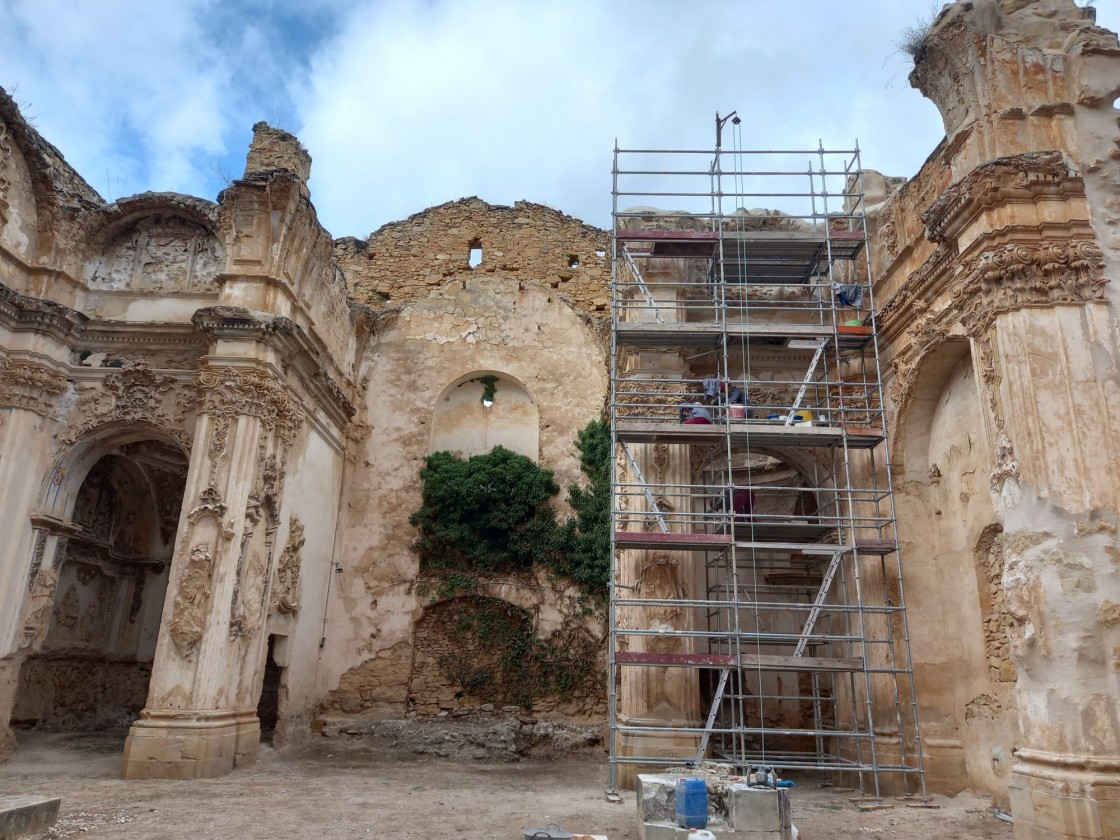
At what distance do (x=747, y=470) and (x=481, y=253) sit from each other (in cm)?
833

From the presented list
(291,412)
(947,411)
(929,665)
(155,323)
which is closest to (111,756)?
(291,412)

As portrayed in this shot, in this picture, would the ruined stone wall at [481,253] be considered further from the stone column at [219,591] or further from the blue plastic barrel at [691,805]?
the blue plastic barrel at [691,805]

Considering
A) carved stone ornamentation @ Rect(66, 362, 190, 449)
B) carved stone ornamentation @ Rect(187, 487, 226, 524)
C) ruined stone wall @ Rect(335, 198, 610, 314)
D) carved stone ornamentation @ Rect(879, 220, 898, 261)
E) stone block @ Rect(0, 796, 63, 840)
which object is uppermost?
ruined stone wall @ Rect(335, 198, 610, 314)

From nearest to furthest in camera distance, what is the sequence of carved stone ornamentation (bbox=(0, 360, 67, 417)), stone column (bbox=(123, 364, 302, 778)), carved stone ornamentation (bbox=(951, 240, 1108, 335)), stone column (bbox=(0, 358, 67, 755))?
carved stone ornamentation (bbox=(951, 240, 1108, 335)) < stone column (bbox=(123, 364, 302, 778)) < stone column (bbox=(0, 358, 67, 755)) < carved stone ornamentation (bbox=(0, 360, 67, 417))

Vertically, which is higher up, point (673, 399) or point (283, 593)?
point (673, 399)

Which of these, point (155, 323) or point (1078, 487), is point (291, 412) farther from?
point (1078, 487)

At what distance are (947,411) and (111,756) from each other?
11645mm

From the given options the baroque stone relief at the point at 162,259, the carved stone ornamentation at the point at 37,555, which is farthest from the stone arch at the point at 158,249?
the carved stone ornamentation at the point at 37,555

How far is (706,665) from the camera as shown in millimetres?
8570

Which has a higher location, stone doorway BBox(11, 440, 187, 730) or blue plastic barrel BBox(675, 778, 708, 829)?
stone doorway BBox(11, 440, 187, 730)

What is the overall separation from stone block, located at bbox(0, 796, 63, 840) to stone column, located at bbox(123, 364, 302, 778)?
2.73m

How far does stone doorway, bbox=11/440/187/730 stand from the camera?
12516 millimetres

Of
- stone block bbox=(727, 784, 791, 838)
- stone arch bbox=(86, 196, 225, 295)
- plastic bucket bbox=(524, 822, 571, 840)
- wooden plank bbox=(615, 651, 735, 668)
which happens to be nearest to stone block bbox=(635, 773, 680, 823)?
stone block bbox=(727, 784, 791, 838)

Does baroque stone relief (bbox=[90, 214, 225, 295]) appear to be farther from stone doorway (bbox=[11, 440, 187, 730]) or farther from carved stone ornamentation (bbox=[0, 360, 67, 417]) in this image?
stone doorway (bbox=[11, 440, 187, 730])
